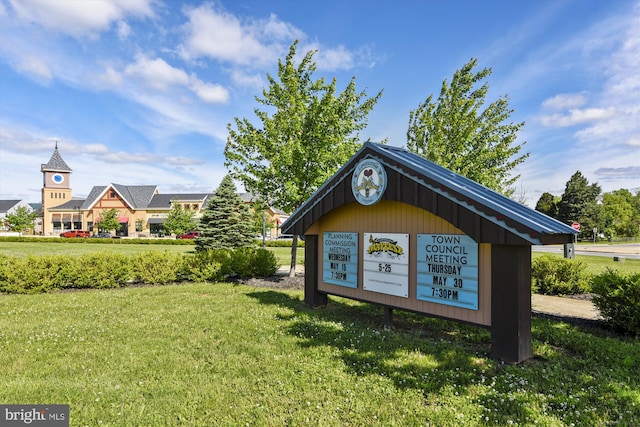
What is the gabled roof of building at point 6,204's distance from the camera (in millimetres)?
97012

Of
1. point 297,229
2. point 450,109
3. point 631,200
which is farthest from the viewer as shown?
point 631,200

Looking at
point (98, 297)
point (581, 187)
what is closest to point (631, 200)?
point (581, 187)

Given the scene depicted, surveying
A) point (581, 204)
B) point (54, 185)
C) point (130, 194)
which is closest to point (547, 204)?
point (581, 204)

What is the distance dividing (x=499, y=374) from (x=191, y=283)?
39.2 ft

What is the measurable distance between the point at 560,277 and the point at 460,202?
9291 mm

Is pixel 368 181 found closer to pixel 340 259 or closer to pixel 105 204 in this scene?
pixel 340 259

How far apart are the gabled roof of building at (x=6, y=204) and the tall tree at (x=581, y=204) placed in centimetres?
14133

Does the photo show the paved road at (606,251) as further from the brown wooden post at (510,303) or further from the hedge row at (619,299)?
the brown wooden post at (510,303)

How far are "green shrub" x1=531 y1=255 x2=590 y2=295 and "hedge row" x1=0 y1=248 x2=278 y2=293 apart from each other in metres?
11.2

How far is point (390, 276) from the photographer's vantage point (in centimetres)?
754

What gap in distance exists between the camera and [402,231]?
7398 millimetres

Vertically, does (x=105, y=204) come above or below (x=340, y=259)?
above

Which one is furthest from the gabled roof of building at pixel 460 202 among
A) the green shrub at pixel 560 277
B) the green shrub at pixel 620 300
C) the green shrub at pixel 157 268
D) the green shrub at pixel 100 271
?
the green shrub at pixel 100 271

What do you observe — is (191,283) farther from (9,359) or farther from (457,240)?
(457,240)
